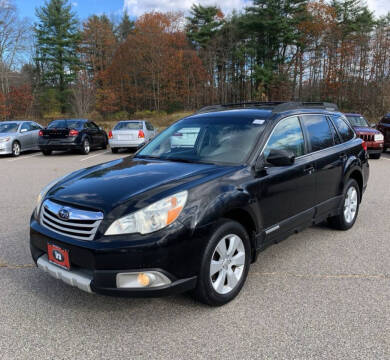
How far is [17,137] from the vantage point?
51.6 ft

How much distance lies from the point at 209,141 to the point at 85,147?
43.6 ft

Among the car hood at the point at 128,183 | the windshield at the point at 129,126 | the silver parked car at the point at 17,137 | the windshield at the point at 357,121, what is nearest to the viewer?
the car hood at the point at 128,183

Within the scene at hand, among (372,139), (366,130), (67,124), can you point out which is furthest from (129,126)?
(372,139)

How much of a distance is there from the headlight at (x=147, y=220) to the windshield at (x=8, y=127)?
15642mm

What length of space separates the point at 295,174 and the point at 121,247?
2.14 m

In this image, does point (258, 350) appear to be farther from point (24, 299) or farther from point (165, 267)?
point (24, 299)

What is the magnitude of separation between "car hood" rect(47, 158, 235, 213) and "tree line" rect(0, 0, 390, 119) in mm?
31830

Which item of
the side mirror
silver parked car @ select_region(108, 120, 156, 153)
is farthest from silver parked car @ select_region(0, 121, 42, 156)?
the side mirror

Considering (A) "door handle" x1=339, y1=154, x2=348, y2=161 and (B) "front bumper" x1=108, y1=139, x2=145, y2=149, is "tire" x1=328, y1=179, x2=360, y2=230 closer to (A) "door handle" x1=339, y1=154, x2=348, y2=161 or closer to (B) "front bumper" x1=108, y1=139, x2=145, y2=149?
(A) "door handle" x1=339, y1=154, x2=348, y2=161

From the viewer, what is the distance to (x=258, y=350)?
8.20ft

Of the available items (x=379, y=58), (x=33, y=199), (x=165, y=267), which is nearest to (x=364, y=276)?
(x=165, y=267)

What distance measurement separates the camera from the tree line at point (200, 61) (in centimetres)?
3547

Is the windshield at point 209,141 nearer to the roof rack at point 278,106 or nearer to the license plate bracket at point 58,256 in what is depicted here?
the roof rack at point 278,106

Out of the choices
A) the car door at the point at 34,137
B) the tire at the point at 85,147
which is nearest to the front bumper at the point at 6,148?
the car door at the point at 34,137
